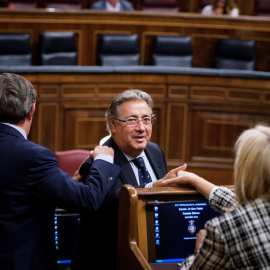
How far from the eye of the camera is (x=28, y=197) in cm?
188

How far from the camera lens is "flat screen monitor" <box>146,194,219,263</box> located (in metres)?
1.93

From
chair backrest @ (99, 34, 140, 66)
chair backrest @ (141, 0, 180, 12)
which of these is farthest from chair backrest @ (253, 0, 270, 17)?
chair backrest @ (99, 34, 140, 66)

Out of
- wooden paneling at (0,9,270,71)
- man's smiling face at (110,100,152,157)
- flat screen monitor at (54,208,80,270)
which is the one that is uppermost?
wooden paneling at (0,9,270,71)

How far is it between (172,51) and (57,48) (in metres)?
1.25

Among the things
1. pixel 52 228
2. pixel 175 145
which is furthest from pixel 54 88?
pixel 52 228

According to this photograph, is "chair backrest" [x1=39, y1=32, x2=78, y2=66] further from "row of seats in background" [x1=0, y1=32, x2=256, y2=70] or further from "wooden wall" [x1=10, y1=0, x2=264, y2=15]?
"wooden wall" [x1=10, y1=0, x2=264, y2=15]

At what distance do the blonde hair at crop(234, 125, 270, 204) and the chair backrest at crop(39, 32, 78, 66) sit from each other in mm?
4543

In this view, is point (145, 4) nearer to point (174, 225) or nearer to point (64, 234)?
point (64, 234)

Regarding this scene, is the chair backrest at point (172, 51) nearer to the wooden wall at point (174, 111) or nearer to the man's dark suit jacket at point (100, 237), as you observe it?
the wooden wall at point (174, 111)

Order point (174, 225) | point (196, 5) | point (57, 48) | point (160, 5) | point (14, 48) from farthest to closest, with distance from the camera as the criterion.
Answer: point (196, 5) → point (160, 5) → point (57, 48) → point (14, 48) → point (174, 225)

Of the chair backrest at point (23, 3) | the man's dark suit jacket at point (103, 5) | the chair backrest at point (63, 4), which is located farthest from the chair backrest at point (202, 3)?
the chair backrest at point (23, 3)

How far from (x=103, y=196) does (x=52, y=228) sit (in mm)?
220

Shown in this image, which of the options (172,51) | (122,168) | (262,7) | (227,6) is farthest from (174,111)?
(262,7)

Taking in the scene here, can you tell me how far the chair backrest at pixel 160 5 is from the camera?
739 cm
